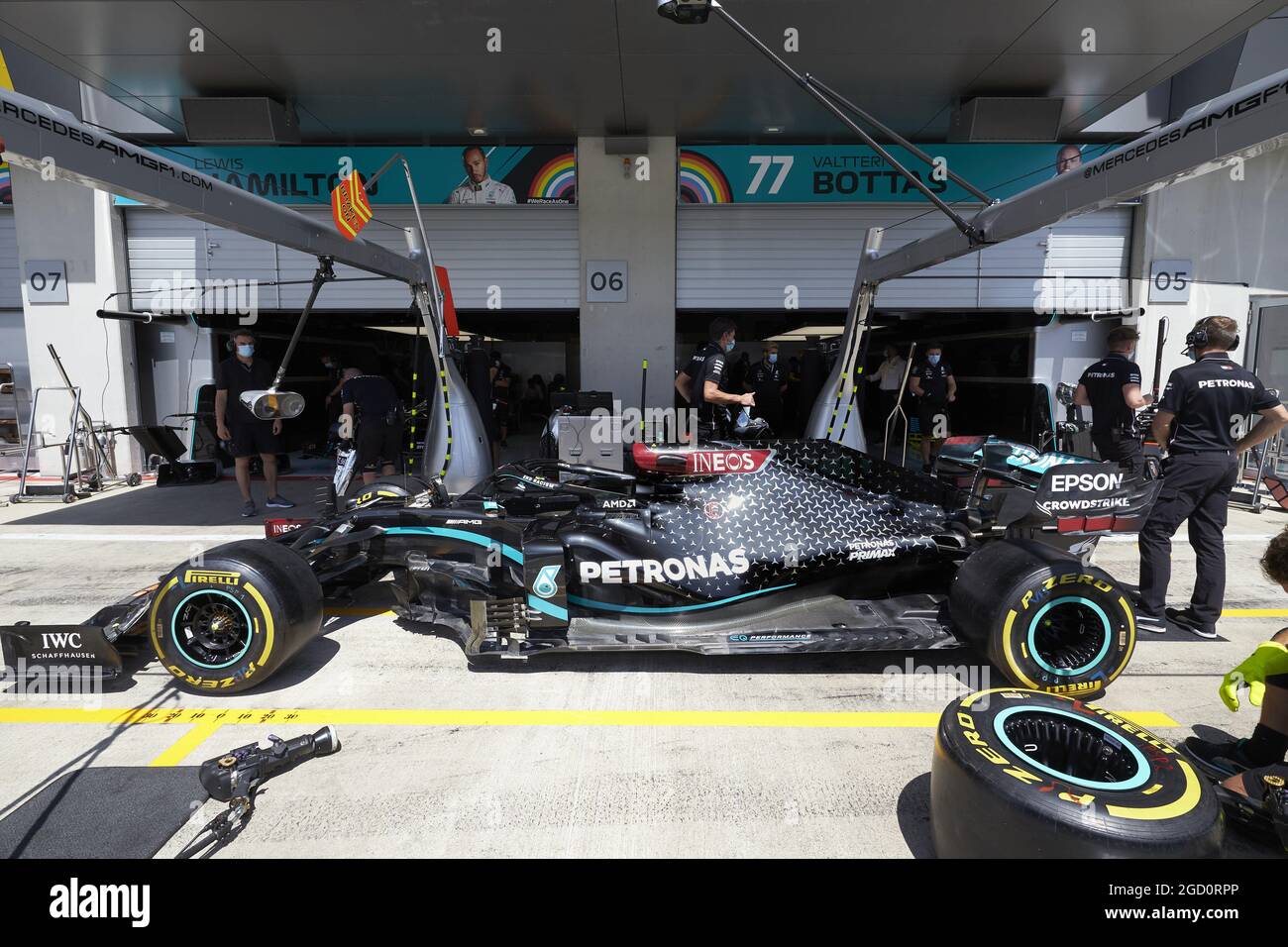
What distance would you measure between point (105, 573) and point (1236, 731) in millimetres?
7164

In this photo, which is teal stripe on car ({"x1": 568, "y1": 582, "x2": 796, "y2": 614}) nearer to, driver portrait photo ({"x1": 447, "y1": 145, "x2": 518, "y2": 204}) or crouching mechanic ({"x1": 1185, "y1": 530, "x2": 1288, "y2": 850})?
crouching mechanic ({"x1": 1185, "y1": 530, "x2": 1288, "y2": 850})

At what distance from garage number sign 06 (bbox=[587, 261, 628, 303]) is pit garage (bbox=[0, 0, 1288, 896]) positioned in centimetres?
7

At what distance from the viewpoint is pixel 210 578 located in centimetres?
327

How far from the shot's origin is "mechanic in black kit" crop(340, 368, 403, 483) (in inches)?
290

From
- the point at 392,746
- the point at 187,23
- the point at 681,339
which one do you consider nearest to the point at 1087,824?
the point at 392,746

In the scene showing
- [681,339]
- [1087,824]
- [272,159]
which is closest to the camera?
[1087,824]

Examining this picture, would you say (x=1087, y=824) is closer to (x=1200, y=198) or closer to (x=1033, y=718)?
(x=1033, y=718)

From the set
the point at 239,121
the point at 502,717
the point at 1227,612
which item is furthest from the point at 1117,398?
the point at 239,121

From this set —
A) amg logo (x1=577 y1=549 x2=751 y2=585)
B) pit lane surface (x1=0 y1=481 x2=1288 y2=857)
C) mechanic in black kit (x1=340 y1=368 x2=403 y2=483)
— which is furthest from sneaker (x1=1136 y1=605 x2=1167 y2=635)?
mechanic in black kit (x1=340 y1=368 x2=403 y2=483)

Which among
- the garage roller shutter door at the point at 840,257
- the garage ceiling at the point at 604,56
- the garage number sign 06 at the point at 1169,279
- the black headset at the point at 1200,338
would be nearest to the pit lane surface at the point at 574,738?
the black headset at the point at 1200,338

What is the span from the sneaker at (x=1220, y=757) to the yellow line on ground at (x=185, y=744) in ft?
12.9

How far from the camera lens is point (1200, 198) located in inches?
388

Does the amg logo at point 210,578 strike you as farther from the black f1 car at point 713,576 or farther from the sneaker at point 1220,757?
the sneaker at point 1220,757

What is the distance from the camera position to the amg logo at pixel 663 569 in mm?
3604
